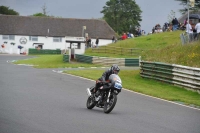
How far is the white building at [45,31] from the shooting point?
341 feet

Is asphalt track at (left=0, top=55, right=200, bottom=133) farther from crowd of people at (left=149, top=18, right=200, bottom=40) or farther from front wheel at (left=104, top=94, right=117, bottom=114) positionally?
crowd of people at (left=149, top=18, right=200, bottom=40)

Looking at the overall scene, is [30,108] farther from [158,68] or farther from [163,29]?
[163,29]

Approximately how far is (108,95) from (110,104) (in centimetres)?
27

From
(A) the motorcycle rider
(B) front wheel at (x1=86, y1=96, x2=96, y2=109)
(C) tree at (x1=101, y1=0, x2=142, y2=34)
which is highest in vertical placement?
(C) tree at (x1=101, y1=0, x2=142, y2=34)

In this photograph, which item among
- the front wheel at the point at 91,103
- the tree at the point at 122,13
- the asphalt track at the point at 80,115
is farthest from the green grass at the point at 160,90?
the tree at the point at 122,13

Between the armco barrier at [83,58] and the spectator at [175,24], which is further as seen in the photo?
the spectator at [175,24]

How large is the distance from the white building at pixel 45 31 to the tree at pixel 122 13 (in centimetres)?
1584

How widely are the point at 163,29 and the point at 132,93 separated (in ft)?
140

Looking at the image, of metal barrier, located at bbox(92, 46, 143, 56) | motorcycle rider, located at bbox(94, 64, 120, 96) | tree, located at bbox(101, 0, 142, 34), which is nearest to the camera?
motorcycle rider, located at bbox(94, 64, 120, 96)

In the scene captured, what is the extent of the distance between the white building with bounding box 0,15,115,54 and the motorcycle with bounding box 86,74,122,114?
8755cm

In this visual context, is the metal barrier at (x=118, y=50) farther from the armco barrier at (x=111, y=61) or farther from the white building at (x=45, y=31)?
the white building at (x=45, y=31)

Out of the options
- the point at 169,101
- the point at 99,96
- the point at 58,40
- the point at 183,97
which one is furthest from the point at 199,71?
the point at 58,40

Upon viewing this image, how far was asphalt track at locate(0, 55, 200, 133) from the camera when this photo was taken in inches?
447

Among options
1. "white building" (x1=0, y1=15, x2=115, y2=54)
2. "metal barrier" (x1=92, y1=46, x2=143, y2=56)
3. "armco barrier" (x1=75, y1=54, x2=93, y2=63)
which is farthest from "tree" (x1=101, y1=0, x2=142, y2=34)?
"armco barrier" (x1=75, y1=54, x2=93, y2=63)
